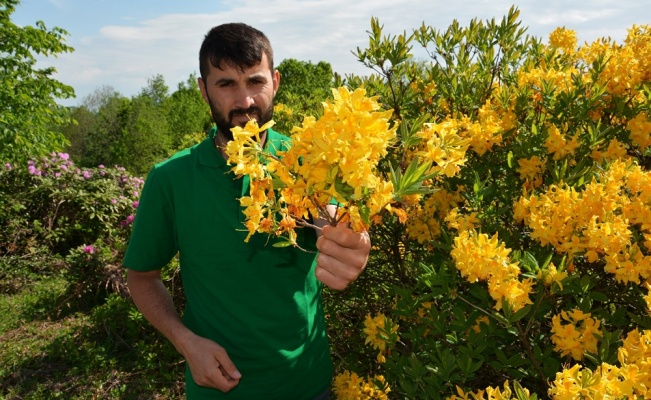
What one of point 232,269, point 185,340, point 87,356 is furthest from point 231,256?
point 87,356

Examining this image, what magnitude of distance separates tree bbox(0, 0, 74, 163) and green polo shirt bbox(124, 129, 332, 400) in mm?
5909

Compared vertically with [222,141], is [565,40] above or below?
above

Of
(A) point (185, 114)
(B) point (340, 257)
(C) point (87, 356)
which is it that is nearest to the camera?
(B) point (340, 257)

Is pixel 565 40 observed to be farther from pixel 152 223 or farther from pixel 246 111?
pixel 152 223

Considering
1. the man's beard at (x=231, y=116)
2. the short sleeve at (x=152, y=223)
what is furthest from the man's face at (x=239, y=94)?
the short sleeve at (x=152, y=223)

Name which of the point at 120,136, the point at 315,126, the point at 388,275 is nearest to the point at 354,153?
the point at 315,126

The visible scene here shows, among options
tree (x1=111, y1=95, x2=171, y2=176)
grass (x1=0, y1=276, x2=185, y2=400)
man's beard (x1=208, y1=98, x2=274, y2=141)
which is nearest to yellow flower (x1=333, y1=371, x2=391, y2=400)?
man's beard (x1=208, y1=98, x2=274, y2=141)

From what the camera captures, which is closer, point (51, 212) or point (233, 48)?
point (233, 48)

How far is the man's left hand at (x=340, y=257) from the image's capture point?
4.10 feet

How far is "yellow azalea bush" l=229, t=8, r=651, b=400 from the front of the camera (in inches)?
42.4

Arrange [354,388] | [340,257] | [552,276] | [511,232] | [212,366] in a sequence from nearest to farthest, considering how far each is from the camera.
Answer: [340,257]
[552,276]
[212,366]
[511,232]
[354,388]

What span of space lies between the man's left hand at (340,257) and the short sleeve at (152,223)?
859 millimetres

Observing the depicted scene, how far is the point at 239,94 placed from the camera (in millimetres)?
1957

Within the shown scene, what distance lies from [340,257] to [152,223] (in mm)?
947
